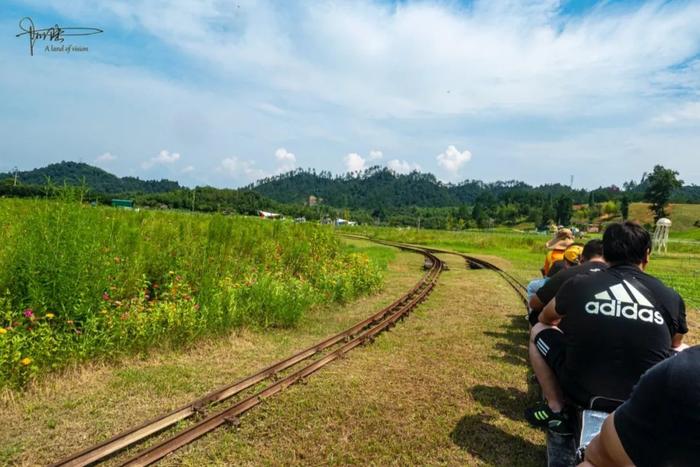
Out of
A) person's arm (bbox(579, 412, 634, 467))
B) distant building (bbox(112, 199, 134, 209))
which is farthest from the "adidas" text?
distant building (bbox(112, 199, 134, 209))

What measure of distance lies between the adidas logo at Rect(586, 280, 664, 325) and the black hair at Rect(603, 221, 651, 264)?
28 cm

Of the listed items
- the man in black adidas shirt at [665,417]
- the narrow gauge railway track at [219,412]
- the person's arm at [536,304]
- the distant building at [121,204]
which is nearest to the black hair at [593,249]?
the person's arm at [536,304]

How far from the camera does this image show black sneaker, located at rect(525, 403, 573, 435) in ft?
11.7

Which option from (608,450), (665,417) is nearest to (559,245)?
(608,450)

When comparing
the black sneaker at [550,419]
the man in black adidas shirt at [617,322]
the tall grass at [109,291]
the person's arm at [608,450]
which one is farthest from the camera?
the tall grass at [109,291]

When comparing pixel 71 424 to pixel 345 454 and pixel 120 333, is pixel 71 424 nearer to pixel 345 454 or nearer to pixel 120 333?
pixel 120 333

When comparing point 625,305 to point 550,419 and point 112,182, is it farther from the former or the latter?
point 112,182

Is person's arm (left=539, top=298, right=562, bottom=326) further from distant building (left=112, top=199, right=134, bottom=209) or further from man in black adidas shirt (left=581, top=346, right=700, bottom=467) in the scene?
distant building (left=112, top=199, right=134, bottom=209)

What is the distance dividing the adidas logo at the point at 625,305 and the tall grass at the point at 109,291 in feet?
17.4

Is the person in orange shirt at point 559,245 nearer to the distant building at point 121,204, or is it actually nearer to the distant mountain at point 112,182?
the distant building at point 121,204

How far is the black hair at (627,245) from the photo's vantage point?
3.35 meters

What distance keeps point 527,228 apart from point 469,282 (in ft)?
369

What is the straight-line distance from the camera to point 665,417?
1.60 m

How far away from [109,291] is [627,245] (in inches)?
241
